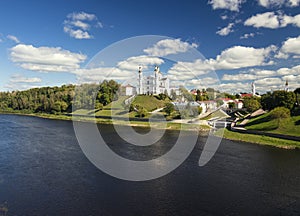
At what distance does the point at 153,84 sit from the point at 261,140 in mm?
54612

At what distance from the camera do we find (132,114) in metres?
56.8

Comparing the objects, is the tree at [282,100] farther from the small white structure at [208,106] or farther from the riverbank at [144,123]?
the small white structure at [208,106]

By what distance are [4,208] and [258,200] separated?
12.8m

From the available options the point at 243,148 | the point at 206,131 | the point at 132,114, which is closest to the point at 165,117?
the point at 132,114

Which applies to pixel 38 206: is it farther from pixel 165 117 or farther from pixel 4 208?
pixel 165 117

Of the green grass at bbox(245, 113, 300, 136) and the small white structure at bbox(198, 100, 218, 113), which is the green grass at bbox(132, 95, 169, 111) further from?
the green grass at bbox(245, 113, 300, 136)

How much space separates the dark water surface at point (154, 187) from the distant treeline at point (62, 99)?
46.5m

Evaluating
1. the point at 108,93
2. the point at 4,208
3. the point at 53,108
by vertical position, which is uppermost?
the point at 108,93

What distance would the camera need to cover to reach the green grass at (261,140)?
88.3 feet

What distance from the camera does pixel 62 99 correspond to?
248ft

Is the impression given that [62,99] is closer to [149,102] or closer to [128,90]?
[128,90]

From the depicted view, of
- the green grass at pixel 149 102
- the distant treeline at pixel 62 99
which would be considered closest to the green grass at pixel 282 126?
the green grass at pixel 149 102

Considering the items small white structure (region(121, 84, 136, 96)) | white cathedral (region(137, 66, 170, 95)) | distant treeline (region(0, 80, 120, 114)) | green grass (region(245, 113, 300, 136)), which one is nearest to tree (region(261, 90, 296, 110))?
green grass (region(245, 113, 300, 136))

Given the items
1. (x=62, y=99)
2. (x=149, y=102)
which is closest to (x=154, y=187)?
(x=149, y=102)
